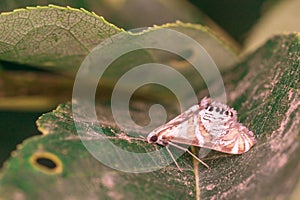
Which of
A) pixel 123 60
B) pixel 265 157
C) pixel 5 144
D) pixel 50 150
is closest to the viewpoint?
pixel 50 150

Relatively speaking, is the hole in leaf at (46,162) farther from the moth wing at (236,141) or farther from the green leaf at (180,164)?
the moth wing at (236,141)

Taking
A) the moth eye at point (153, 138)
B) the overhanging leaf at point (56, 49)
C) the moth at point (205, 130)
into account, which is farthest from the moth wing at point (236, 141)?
the overhanging leaf at point (56, 49)

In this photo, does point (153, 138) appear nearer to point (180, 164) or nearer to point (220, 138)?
point (180, 164)

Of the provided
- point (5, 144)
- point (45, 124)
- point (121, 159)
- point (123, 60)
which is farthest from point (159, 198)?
point (5, 144)

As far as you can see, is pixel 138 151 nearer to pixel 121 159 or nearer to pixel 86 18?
pixel 121 159

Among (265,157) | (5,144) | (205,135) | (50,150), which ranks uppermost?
(5,144)

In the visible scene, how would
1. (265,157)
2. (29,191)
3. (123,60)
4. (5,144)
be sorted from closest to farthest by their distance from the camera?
(29,191) < (265,157) < (123,60) < (5,144)
